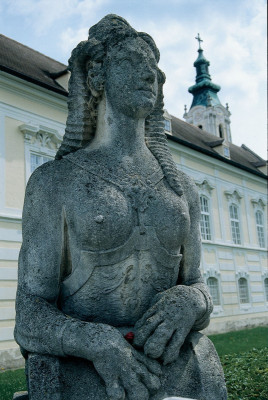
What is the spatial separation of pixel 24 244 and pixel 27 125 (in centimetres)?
1342

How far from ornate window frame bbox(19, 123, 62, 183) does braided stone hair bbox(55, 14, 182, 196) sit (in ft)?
41.0

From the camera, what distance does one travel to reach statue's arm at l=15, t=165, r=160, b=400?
6.42 ft

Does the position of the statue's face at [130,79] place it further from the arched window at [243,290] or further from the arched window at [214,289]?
the arched window at [243,290]

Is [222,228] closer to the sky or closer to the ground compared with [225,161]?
closer to the ground

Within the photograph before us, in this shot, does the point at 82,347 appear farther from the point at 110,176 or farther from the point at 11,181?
the point at 11,181

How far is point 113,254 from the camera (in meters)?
2.23

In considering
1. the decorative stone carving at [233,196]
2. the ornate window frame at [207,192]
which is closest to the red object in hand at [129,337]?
the ornate window frame at [207,192]

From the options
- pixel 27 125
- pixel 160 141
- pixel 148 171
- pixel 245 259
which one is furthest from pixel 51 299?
pixel 245 259

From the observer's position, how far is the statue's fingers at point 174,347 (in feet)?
6.79

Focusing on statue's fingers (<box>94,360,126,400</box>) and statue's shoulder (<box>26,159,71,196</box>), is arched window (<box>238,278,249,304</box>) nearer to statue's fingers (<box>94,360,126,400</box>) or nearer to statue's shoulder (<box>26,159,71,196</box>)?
statue's shoulder (<box>26,159,71,196</box>)

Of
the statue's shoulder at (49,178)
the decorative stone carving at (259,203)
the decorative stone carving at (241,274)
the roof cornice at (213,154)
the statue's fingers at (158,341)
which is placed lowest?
the decorative stone carving at (241,274)

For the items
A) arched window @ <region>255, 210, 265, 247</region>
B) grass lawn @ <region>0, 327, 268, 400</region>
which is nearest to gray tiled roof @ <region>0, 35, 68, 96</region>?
grass lawn @ <region>0, 327, 268, 400</region>

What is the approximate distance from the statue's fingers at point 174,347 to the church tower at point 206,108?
31.3 metres

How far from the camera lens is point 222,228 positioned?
81.9ft
